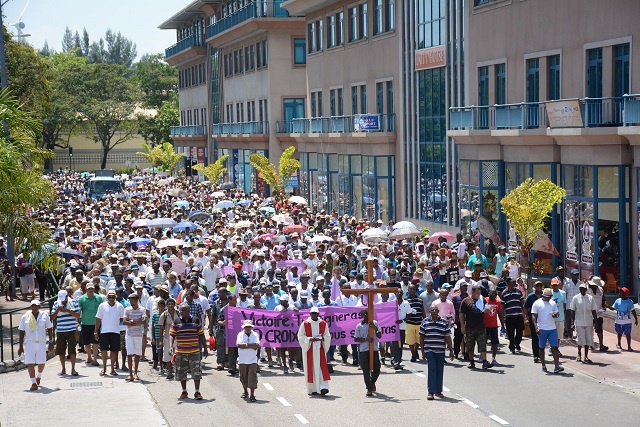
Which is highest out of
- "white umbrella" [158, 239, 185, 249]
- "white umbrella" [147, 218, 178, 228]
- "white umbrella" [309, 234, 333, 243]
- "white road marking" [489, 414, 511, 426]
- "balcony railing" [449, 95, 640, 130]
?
"balcony railing" [449, 95, 640, 130]

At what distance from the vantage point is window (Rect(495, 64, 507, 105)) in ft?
109

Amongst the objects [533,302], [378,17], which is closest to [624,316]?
[533,302]

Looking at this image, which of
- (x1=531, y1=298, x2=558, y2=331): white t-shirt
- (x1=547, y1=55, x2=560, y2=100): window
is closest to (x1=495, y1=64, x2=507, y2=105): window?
(x1=547, y1=55, x2=560, y2=100): window

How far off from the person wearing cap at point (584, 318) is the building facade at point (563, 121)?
14.3 ft

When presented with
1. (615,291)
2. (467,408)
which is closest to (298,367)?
(467,408)

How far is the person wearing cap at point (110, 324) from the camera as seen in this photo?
20.2 metres

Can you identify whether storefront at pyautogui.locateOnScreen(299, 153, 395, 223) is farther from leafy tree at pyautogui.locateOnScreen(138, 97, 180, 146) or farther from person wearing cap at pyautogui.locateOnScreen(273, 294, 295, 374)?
leafy tree at pyautogui.locateOnScreen(138, 97, 180, 146)

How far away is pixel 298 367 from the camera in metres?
20.8

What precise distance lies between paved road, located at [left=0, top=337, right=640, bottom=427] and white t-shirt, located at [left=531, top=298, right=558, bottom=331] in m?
0.84

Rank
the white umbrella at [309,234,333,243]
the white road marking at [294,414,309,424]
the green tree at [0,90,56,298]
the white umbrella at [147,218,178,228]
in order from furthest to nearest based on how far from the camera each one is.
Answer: the white umbrella at [147,218,178,228], the white umbrella at [309,234,333,243], the green tree at [0,90,56,298], the white road marking at [294,414,309,424]

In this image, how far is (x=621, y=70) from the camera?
26422 millimetres

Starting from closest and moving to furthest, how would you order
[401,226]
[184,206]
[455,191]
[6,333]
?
1. [6,333]
2. [401,226]
3. [455,191]
4. [184,206]

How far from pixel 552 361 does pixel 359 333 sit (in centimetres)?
469

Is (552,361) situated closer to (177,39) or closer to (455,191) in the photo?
(455,191)
